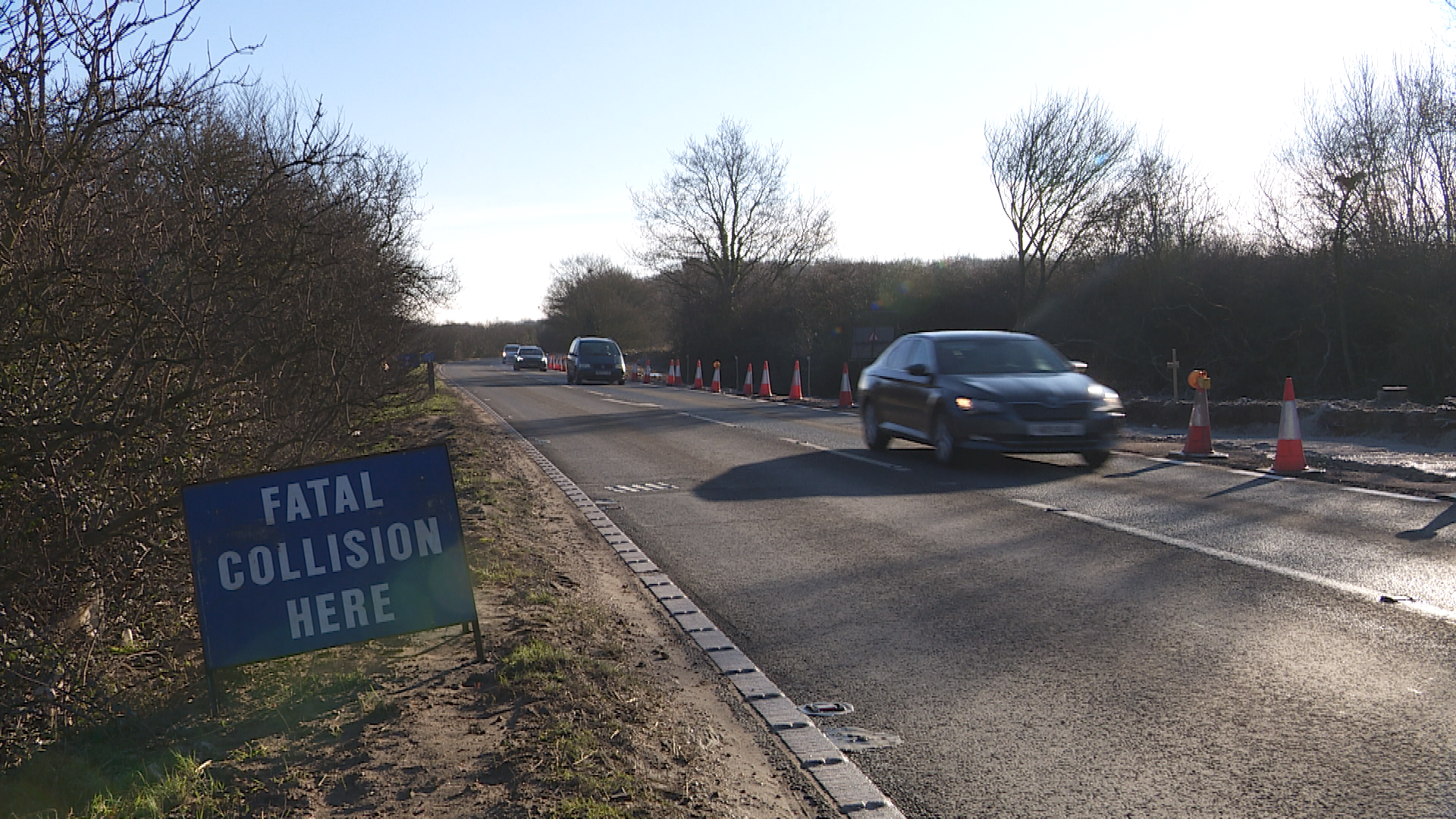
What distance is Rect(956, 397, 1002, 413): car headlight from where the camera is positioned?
1301cm

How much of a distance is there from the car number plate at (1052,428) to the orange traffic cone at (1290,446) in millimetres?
1999

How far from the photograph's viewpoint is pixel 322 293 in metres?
9.09

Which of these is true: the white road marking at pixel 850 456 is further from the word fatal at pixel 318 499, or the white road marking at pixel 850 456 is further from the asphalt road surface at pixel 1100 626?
the word fatal at pixel 318 499

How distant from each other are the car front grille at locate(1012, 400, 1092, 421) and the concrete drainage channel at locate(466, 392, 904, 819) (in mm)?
5507

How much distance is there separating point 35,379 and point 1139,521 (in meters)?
7.64

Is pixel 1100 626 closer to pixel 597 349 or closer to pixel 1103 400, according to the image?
pixel 1103 400

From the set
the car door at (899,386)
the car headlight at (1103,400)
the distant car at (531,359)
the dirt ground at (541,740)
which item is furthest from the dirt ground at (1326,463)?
the distant car at (531,359)

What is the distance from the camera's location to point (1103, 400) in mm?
13086

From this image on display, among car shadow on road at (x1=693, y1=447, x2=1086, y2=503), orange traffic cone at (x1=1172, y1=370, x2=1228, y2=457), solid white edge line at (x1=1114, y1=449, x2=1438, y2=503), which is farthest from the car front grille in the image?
orange traffic cone at (x1=1172, y1=370, x2=1228, y2=457)

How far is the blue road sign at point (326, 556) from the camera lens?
4.80m

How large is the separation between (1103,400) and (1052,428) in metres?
0.73

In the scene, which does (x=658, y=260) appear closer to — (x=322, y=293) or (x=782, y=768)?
(x=322, y=293)

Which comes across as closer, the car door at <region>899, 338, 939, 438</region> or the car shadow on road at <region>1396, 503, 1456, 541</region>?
the car shadow on road at <region>1396, 503, 1456, 541</region>

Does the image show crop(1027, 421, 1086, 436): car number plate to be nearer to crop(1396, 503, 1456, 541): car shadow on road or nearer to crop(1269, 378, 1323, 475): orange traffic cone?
crop(1269, 378, 1323, 475): orange traffic cone
